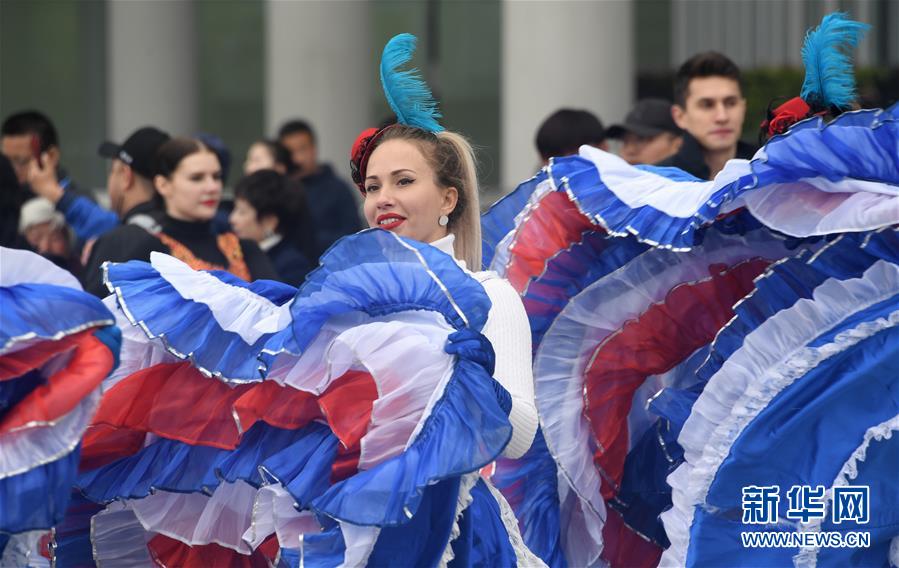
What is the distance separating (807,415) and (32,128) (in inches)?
195

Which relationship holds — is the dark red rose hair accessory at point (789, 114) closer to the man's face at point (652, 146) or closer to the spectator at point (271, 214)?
the man's face at point (652, 146)

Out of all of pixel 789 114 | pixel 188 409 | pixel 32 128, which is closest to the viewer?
pixel 188 409

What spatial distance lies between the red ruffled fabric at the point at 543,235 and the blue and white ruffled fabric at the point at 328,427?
999mm

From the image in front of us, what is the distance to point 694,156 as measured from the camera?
566cm

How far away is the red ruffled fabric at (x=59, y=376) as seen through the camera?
3109 millimetres

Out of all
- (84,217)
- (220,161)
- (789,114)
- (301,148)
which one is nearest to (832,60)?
(789,114)

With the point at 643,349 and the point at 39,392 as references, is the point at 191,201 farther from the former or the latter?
the point at 39,392

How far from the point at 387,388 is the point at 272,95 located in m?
9.55

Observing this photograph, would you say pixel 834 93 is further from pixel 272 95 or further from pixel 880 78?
pixel 880 78

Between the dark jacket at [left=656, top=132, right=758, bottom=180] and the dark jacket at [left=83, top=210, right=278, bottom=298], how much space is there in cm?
163

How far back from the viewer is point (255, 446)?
352 cm

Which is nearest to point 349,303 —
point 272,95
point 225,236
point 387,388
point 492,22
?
point 387,388

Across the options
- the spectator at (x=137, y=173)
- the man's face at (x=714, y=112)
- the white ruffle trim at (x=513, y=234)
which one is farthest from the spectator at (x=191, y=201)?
the man's face at (x=714, y=112)

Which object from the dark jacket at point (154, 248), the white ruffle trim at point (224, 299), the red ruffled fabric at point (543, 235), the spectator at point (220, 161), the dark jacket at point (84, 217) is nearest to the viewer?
the white ruffle trim at point (224, 299)
